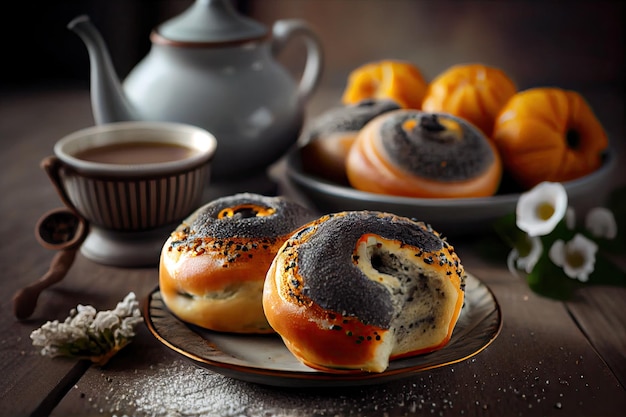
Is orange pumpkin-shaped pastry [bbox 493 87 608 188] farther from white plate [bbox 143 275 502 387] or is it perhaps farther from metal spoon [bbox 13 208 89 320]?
metal spoon [bbox 13 208 89 320]

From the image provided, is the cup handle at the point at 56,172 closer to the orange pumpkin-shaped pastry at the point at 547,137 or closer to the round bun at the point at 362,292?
the round bun at the point at 362,292

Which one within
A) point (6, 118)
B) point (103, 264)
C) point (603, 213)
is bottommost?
point (6, 118)

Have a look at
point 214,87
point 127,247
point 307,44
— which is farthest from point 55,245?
point 307,44

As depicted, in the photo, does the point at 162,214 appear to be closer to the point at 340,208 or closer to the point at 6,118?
the point at 340,208

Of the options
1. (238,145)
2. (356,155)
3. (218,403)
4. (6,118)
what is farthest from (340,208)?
(6,118)

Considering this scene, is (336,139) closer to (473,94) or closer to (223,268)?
(473,94)

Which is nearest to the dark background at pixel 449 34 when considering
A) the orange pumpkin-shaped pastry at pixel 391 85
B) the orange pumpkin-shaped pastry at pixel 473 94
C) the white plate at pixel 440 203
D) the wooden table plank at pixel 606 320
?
the orange pumpkin-shaped pastry at pixel 391 85

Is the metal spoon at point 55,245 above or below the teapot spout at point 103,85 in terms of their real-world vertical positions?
below
